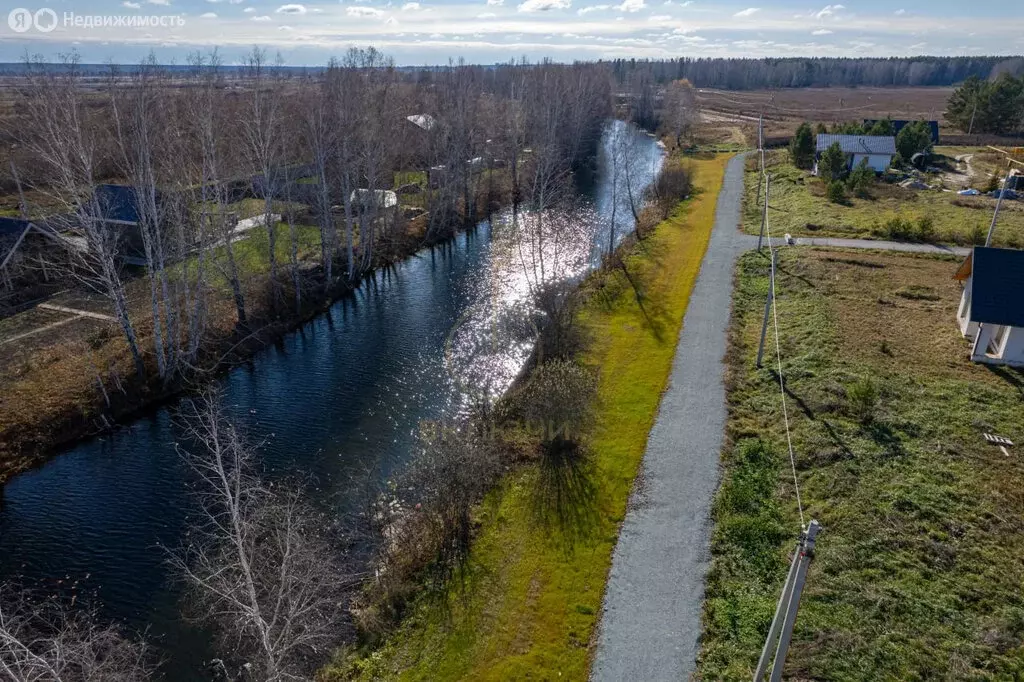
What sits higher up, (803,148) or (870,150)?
(870,150)

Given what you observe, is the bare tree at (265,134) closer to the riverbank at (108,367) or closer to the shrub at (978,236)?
the riverbank at (108,367)

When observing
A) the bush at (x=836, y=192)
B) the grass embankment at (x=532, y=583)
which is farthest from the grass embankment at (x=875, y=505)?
the bush at (x=836, y=192)

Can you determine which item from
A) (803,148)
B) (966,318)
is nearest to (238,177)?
(966,318)

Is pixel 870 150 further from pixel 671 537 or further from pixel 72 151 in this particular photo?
pixel 72 151

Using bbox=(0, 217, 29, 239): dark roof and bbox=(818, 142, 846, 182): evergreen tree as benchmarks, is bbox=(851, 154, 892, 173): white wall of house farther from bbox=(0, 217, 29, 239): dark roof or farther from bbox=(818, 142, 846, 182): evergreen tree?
Answer: bbox=(0, 217, 29, 239): dark roof

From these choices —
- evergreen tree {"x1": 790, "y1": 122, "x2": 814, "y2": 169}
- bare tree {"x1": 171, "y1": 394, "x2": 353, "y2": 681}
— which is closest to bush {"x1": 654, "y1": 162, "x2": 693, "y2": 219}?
evergreen tree {"x1": 790, "y1": 122, "x2": 814, "y2": 169}
